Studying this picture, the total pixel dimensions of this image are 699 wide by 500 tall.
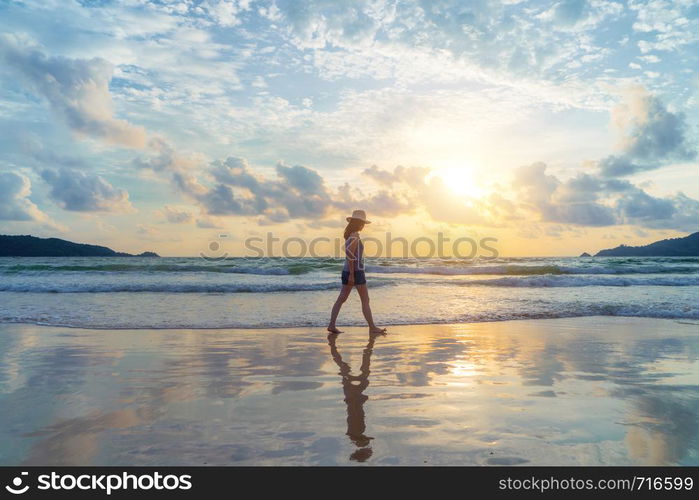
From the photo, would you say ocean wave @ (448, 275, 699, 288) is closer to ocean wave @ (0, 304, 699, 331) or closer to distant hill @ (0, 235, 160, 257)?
ocean wave @ (0, 304, 699, 331)

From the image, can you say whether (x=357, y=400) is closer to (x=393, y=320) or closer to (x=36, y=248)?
(x=393, y=320)

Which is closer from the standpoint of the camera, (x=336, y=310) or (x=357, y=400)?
(x=357, y=400)

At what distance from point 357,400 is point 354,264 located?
16.6ft

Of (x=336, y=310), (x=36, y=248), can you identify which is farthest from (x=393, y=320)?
(x=36, y=248)

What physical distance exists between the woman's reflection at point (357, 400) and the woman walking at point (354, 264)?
1978 mm

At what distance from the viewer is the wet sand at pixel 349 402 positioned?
313 cm

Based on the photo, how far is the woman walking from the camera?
30.2ft

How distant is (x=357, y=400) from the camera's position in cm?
435

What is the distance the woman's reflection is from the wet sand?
17 mm

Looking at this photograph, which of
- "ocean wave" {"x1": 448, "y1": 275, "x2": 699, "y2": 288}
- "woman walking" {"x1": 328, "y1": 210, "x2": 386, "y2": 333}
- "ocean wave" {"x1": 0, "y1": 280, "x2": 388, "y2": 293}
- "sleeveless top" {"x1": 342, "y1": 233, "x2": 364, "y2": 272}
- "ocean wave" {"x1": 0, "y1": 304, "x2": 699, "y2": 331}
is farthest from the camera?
"ocean wave" {"x1": 448, "y1": 275, "x2": 699, "y2": 288}

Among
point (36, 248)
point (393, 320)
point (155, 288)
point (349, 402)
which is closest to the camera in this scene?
point (349, 402)

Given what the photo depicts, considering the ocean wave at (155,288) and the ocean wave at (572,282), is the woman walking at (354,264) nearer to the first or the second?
the ocean wave at (155,288)

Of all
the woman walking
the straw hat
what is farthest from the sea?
the straw hat
